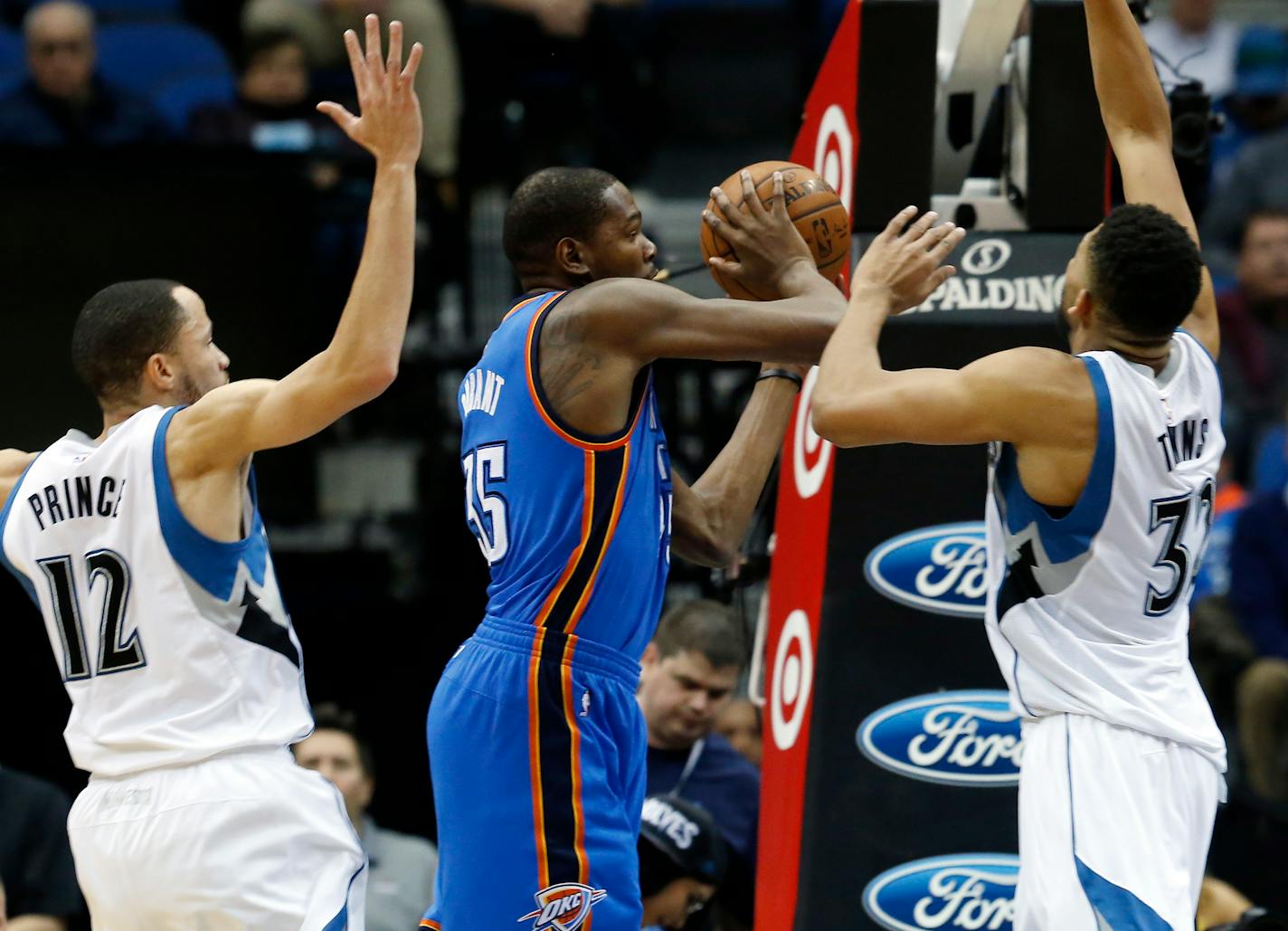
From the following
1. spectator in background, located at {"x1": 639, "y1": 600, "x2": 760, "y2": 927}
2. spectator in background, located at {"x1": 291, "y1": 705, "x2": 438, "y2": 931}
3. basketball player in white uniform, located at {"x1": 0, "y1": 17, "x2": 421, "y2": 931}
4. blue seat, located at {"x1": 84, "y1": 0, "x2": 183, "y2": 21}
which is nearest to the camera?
basketball player in white uniform, located at {"x1": 0, "y1": 17, "x2": 421, "y2": 931}

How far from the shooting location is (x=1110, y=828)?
12.5 feet

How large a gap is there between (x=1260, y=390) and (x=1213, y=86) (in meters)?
2.07

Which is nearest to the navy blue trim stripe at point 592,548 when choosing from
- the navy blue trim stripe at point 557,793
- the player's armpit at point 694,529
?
the navy blue trim stripe at point 557,793

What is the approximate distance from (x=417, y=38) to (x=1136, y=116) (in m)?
5.93

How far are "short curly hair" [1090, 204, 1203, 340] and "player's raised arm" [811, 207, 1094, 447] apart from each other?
16cm

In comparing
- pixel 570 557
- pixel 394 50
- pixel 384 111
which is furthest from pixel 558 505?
pixel 394 50

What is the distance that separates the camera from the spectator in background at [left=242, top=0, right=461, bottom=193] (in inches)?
376

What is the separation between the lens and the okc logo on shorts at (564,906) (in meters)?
3.93

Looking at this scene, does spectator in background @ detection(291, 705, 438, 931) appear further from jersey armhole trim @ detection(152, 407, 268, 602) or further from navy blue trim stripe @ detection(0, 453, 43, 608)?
jersey armhole trim @ detection(152, 407, 268, 602)

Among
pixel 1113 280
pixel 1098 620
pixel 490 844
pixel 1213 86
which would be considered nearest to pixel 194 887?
pixel 490 844

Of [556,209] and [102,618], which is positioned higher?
[556,209]

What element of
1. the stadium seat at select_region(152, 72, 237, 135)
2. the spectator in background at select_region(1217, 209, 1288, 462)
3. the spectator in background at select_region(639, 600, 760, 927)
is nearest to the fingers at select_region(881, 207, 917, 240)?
the spectator in background at select_region(639, 600, 760, 927)

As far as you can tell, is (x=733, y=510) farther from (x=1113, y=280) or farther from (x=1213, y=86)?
(x=1213, y=86)

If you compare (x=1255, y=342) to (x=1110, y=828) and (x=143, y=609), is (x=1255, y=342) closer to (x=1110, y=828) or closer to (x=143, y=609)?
(x=1110, y=828)
